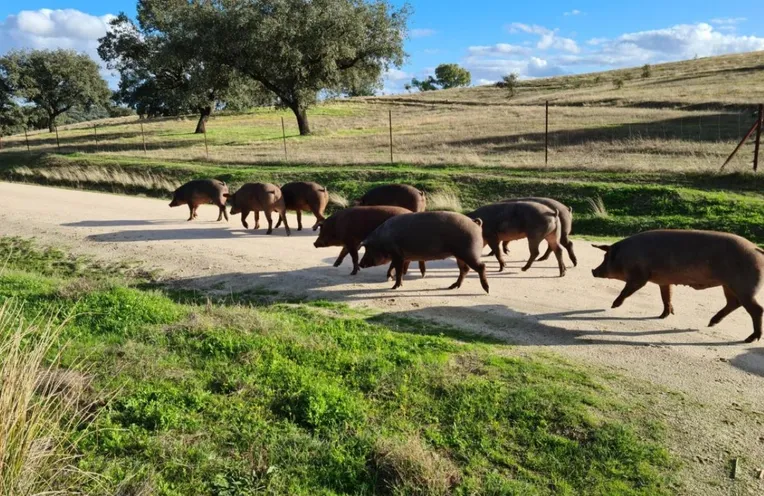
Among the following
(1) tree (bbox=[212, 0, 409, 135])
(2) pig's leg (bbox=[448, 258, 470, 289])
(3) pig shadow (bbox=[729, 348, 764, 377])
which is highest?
(1) tree (bbox=[212, 0, 409, 135])

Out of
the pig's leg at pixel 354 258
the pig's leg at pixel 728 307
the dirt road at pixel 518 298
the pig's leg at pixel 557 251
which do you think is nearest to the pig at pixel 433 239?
the dirt road at pixel 518 298

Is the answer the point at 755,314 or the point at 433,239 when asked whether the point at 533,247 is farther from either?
the point at 755,314

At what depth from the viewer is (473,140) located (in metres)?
30.5

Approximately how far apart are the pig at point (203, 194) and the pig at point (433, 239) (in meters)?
8.04

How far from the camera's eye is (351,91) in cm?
4000

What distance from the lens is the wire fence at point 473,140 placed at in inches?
885

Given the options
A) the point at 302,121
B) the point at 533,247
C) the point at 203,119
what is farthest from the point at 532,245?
the point at 203,119

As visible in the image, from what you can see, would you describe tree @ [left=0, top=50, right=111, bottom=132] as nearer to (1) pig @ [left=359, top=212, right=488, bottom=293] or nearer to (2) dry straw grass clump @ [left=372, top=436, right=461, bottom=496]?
(1) pig @ [left=359, top=212, right=488, bottom=293]

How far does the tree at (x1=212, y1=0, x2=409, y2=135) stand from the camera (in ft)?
112

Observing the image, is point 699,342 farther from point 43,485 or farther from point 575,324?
point 43,485

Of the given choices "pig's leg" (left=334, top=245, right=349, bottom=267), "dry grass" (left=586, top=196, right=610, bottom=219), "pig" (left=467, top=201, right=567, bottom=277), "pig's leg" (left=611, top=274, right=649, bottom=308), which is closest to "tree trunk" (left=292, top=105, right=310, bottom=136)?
"dry grass" (left=586, top=196, right=610, bottom=219)

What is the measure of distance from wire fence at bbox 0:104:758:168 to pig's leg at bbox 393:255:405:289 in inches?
461

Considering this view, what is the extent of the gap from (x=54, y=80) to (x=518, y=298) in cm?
6339

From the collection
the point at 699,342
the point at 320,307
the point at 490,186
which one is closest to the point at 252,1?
the point at 490,186
